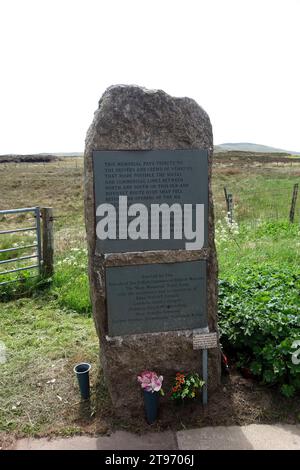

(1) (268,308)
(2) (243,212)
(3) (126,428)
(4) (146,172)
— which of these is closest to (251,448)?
(3) (126,428)

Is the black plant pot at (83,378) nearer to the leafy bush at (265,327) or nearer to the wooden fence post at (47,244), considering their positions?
the leafy bush at (265,327)

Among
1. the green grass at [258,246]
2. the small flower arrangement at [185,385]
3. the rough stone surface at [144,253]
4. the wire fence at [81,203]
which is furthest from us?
the wire fence at [81,203]

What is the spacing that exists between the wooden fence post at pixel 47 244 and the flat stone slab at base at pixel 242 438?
14.0 feet

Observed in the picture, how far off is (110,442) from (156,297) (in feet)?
4.08

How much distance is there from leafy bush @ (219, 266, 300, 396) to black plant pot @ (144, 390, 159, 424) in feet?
3.27

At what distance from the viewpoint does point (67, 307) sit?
232 inches

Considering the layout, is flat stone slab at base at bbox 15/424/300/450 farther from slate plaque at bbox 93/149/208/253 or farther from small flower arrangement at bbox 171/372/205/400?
slate plaque at bbox 93/149/208/253

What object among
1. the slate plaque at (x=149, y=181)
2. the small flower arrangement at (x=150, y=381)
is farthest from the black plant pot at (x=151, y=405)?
the slate plaque at (x=149, y=181)

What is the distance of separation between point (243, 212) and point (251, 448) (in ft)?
38.7

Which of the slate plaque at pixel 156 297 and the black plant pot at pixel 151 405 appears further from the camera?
the slate plaque at pixel 156 297

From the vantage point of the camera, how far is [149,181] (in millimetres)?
3377

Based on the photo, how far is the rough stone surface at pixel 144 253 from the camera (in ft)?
10.8

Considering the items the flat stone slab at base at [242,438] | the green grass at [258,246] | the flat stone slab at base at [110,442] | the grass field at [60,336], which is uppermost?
the green grass at [258,246]

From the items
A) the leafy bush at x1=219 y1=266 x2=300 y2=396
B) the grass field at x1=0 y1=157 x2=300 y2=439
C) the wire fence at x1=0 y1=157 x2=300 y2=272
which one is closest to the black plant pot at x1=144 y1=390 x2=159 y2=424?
the grass field at x1=0 y1=157 x2=300 y2=439
